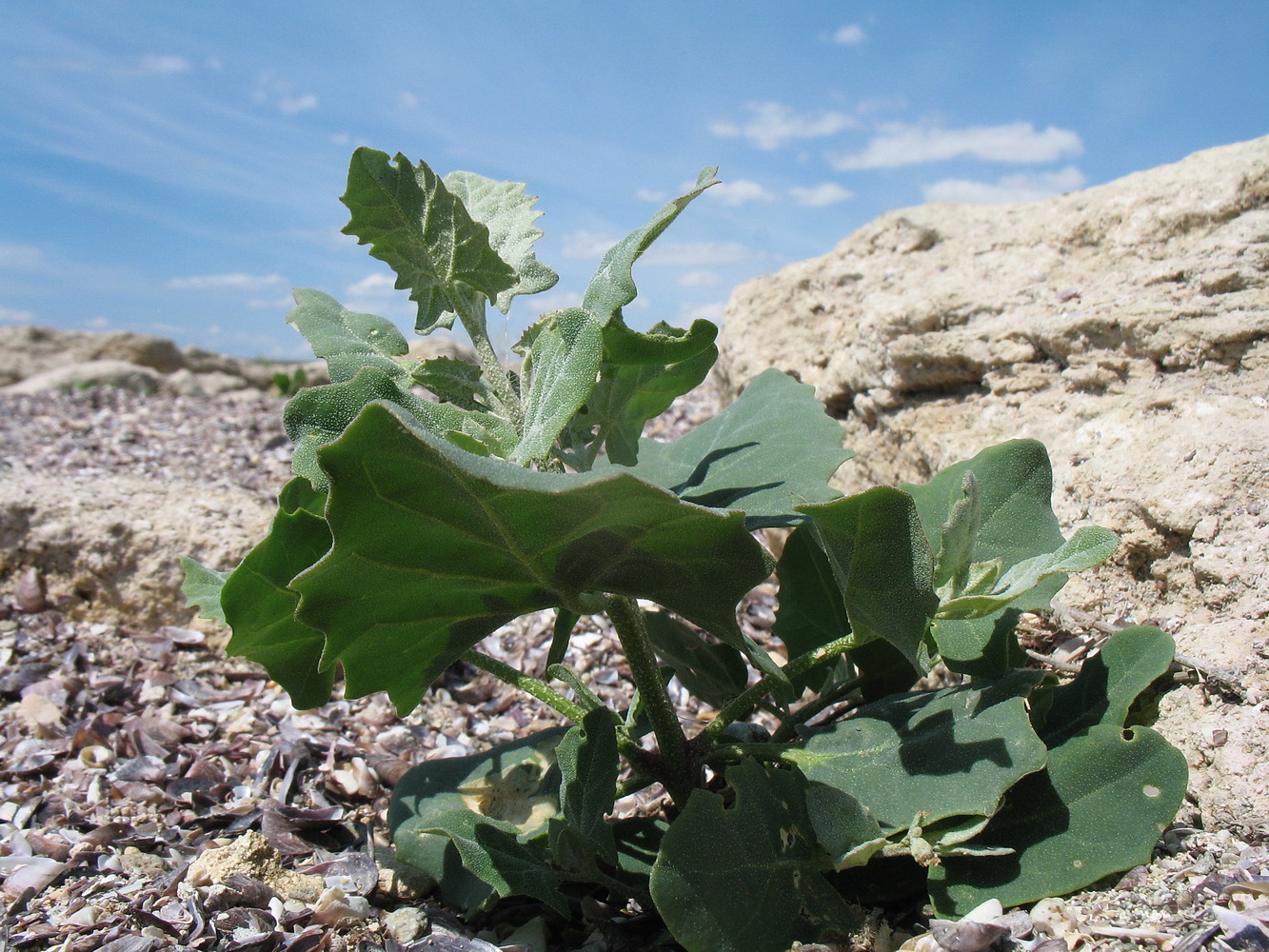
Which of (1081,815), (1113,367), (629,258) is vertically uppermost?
(629,258)

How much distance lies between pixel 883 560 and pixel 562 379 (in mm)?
447

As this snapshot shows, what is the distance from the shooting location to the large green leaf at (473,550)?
2.86 ft

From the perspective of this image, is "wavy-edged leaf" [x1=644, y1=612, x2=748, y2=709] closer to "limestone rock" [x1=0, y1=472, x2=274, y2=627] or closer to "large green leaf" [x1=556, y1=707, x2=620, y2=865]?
"large green leaf" [x1=556, y1=707, x2=620, y2=865]

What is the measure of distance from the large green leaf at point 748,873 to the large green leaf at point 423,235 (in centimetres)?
78

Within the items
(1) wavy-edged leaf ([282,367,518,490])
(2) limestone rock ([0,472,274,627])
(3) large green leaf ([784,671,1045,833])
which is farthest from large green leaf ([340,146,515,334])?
(2) limestone rock ([0,472,274,627])

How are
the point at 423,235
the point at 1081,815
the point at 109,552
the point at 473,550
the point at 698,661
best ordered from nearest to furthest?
1. the point at 473,550
2. the point at 1081,815
3. the point at 423,235
4. the point at 698,661
5. the point at 109,552

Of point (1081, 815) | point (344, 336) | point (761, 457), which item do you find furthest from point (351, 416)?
point (1081, 815)

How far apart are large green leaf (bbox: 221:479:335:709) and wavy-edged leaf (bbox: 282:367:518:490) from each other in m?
0.08

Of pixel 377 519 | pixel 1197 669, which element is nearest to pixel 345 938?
pixel 377 519

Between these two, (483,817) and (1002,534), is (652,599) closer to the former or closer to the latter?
(483,817)

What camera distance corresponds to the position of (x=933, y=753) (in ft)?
3.85

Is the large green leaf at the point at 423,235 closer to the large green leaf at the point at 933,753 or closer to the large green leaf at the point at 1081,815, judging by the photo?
the large green leaf at the point at 933,753

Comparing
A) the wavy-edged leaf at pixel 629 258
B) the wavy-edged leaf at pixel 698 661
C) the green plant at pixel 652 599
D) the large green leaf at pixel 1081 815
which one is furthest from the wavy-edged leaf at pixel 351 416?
the large green leaf at pixel 1081 815

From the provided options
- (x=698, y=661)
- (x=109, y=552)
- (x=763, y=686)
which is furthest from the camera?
(x=109, y=552)
